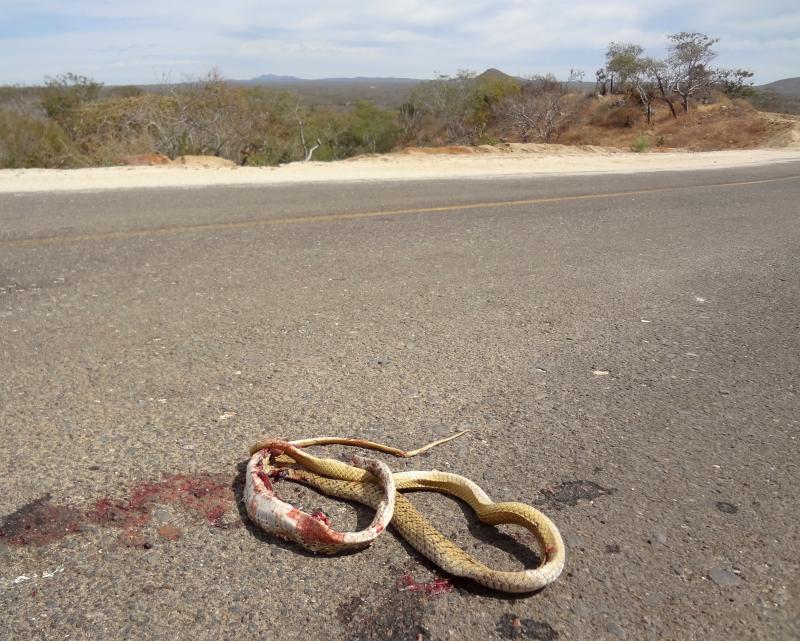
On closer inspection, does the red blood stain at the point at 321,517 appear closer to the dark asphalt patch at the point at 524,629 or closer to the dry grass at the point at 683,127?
the dark asphalt patch at the point at 524,629

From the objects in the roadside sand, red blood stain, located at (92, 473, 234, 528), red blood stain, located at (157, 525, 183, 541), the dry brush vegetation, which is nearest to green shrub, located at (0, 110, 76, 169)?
the dry brush vegetation

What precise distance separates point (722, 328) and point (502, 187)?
829cm

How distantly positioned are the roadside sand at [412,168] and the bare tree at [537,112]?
A: 508 inches

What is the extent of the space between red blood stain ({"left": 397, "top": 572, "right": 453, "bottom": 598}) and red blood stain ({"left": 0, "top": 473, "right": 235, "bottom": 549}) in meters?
0.67

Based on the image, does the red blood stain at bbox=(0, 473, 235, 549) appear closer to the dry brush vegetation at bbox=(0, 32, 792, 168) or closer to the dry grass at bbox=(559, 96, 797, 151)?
the dry brush vegetation at bbox=(0, 32, 792, 168)

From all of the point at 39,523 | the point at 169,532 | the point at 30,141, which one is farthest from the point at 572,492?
the point at 30,141

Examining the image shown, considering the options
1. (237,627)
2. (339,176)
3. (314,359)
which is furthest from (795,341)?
(339,176)

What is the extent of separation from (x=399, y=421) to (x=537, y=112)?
122 feet

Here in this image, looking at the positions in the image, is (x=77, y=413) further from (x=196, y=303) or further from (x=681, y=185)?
(x=681, y=185)

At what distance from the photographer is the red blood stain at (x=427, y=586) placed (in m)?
2.23

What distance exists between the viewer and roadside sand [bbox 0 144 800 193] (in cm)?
1320

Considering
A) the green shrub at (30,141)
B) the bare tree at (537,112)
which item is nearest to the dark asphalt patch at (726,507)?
the green shrub at (30,141)

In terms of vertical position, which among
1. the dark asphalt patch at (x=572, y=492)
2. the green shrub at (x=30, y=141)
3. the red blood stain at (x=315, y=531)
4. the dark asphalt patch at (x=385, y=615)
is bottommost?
the green shrub at (x=30, y=141)

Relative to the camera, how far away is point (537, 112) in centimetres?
3816
